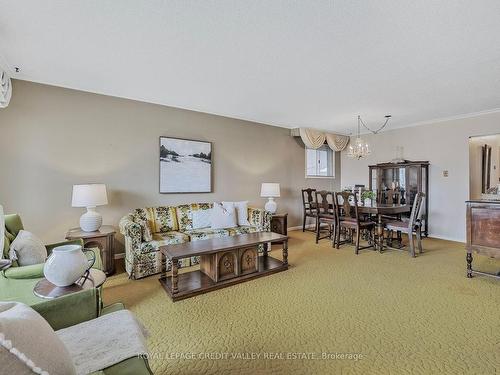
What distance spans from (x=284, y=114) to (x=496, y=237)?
3391mm

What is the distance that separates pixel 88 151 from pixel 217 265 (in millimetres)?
2418

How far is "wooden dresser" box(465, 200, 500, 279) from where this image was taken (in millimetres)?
2812

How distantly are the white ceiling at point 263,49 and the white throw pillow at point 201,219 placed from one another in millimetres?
1742

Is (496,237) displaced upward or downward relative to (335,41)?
downward

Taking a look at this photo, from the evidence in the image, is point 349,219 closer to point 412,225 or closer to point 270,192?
point 412,225

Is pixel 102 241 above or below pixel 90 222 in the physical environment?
below

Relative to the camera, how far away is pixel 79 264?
1666mm

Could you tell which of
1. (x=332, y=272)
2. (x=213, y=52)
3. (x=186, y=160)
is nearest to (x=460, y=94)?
(x=332, y=272)

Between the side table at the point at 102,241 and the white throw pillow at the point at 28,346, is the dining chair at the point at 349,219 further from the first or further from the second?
the white throw pillow at the point at 28,346

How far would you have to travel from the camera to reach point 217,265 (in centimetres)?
282

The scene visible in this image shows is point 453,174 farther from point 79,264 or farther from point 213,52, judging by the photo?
point 79,264

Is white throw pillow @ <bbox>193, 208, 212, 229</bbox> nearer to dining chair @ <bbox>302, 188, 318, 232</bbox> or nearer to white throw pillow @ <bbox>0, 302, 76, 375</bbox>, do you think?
dining chair @ <bbox>302, 188, 318, 232</bbox>

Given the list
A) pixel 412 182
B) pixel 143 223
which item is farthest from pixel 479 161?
pixel 143 223

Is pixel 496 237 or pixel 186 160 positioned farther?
pixel 186 160
